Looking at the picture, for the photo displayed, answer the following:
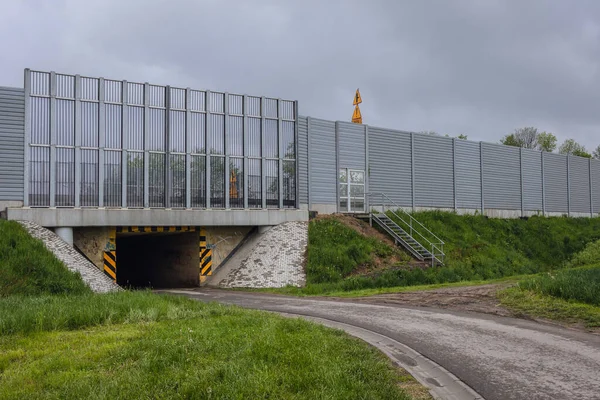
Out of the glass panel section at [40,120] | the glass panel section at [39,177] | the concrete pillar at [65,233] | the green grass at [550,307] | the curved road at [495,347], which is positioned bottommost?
the curved road at [495,347]

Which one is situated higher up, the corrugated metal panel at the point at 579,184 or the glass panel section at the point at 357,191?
the corrugated metal panel at the point at 579,184

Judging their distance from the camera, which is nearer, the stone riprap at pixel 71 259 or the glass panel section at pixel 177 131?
the stone riprap at pixel 71 259

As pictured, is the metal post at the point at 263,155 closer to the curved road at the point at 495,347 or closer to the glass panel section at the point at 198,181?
the glass panel section at the point at 198,181

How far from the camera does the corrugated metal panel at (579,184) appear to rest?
4147 centimetres

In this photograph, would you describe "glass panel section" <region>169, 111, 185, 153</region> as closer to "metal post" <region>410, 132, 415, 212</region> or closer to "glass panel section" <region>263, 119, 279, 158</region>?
"glass panel section" <region>263, 119, 279, 158</region>

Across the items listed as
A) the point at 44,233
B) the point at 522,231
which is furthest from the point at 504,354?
the point at 522,231

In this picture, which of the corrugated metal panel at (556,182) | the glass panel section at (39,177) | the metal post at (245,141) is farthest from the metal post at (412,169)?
the glass panel section at (39,177)

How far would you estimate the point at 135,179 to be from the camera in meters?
22.2

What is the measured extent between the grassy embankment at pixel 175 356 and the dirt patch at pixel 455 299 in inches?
198

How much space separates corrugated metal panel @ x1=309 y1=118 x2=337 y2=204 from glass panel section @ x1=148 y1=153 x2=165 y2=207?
7.43m

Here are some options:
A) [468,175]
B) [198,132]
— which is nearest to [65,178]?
[198,132]

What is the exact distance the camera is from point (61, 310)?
1008 cm

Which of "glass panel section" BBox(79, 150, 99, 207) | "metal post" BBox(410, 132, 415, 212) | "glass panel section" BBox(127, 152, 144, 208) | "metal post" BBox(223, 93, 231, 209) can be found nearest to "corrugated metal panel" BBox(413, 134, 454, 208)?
"metal post" BBox(410, 132, 415, 212)

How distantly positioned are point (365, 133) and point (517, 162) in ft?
44.9
